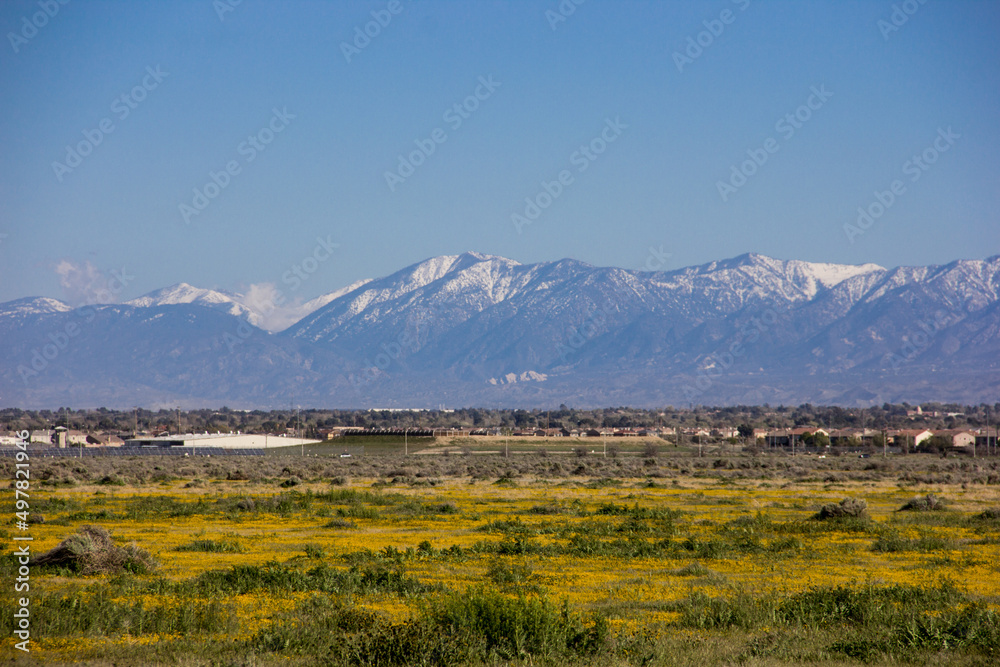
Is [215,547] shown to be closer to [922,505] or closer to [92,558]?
[92,558]

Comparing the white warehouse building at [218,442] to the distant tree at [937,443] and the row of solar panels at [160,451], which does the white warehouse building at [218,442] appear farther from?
the distant tree at [937,443]

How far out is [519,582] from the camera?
58.5 ft

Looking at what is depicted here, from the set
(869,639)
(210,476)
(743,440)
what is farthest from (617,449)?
(869,639)

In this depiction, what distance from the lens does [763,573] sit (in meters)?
19.8

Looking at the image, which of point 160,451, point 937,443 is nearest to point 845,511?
point 160,451

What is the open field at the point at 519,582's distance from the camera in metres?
12.4

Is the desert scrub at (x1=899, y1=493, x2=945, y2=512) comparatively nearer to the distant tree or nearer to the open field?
the open field

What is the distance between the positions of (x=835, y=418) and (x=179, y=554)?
6874 inches

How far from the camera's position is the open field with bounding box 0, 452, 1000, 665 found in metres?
12.4

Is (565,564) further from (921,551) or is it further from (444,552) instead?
(921,551)

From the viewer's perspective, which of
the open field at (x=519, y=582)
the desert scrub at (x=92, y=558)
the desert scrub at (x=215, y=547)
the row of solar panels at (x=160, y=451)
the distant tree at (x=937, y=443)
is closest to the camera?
the open field at (x=519, y=582)

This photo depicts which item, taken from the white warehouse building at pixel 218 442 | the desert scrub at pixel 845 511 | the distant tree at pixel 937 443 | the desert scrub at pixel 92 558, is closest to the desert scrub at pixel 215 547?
the desert scrub at pixel 92 558

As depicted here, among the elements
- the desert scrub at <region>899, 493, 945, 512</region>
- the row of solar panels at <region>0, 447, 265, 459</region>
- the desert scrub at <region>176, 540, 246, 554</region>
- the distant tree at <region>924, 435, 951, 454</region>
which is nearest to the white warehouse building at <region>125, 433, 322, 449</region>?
the row of solar panels at <region>0, 447, 265, 459</region>

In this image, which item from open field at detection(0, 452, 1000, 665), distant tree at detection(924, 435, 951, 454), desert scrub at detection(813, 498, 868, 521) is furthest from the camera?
distant tree at detection(924, 435, 951, 454)
